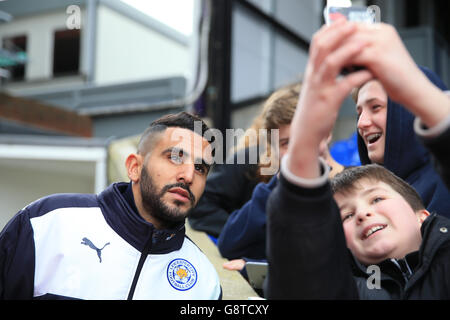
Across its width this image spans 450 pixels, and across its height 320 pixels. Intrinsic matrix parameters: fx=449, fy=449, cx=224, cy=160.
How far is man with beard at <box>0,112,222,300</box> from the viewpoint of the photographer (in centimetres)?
107

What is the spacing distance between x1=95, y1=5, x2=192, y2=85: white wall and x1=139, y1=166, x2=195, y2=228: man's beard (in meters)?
7.35

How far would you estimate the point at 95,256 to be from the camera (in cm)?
111

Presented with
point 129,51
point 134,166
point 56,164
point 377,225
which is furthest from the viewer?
point 129,51

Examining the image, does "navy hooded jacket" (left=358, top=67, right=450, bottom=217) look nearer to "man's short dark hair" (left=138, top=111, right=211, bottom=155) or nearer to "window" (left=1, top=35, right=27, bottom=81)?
"man's short dark hair" (left=138, top=111, right=211, bottom=155)

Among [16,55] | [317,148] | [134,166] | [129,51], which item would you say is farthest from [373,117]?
[16,55]

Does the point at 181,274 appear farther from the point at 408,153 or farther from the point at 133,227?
the point at 408,153

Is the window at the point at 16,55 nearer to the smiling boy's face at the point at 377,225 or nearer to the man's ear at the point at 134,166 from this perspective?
the man's ear at the point at 134,166

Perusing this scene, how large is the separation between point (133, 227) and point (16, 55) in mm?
10122

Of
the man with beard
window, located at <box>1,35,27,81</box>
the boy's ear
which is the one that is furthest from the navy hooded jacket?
window, located at <box>1,35,27,81</box>

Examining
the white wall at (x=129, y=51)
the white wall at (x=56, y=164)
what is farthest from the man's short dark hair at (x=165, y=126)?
the white wall at (x=129, y=51)

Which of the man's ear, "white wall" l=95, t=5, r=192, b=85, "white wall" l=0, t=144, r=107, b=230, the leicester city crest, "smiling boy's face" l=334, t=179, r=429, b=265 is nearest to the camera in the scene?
"smiling boy's face" l=334, t=179, r=429, b=265

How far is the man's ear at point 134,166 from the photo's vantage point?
1.28m
